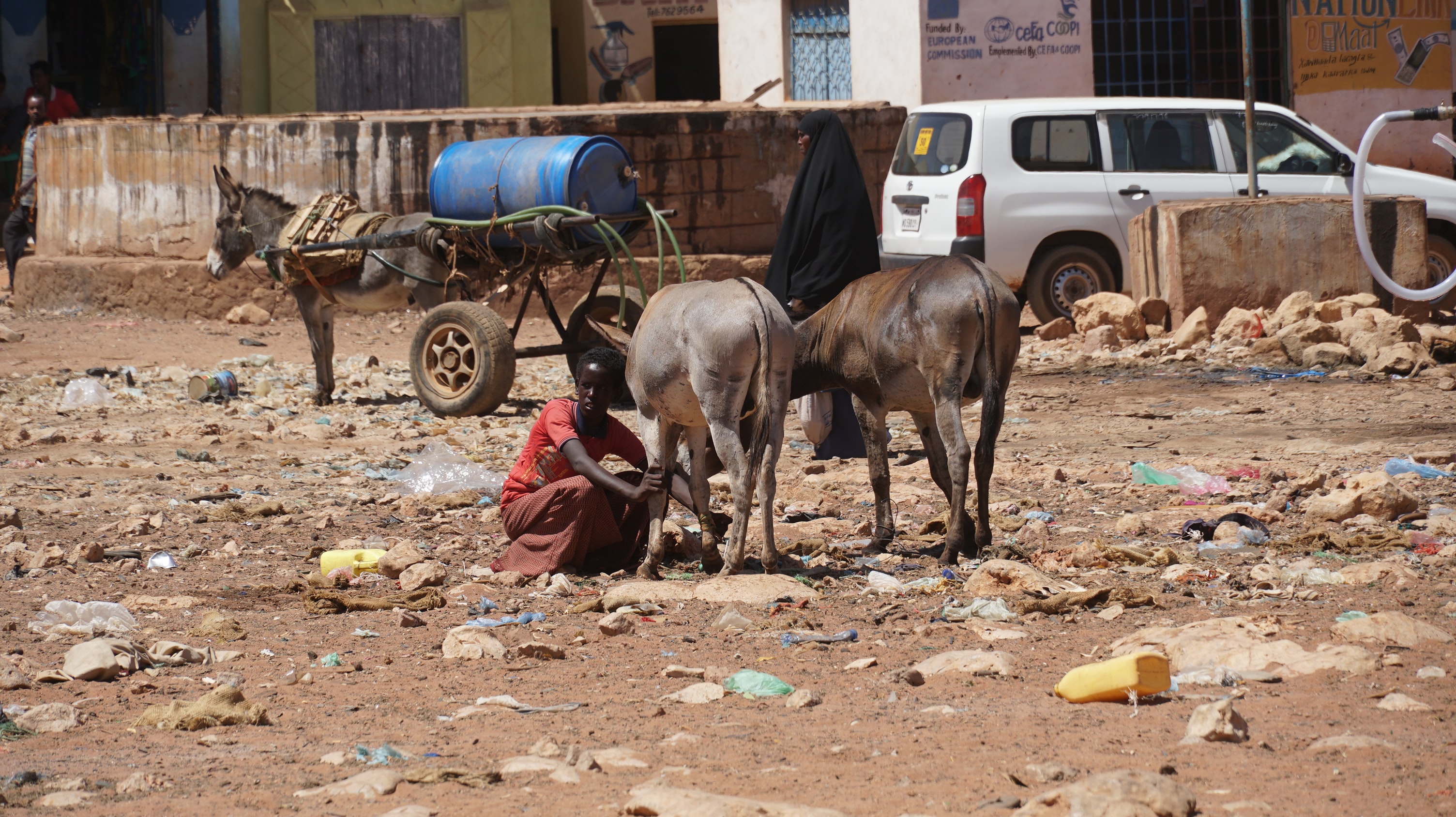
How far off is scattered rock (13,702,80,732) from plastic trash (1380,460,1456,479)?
19.0 feet

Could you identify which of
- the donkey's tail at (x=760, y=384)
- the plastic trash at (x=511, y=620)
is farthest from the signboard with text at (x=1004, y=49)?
the plastic trash at (x=511, y=620)

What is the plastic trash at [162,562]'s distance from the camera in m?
6.06

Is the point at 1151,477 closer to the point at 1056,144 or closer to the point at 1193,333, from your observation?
the point at 1193,333

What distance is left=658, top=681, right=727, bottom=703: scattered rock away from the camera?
4.20 meters

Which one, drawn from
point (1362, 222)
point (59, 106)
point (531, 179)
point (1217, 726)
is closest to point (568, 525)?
point (1217, 726)

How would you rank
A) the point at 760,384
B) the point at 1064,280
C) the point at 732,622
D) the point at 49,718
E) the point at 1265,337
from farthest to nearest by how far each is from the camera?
the point at 1064,280, the point at 1265,337, the point at 760,384, the point at 732,622, the point at 49,718

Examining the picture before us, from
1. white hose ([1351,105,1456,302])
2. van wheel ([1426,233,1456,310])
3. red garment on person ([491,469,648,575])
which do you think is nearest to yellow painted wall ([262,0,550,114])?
van wheel ([1426,233,1456,310])

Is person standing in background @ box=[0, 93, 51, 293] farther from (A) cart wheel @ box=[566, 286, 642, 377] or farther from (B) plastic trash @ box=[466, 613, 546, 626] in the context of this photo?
(B) plastic trash @ box=[466, 613, 546, 626]

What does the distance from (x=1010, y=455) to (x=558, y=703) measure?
4578 millimetres

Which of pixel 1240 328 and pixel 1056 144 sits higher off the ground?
pixel 1056 144

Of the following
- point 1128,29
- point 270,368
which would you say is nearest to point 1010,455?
point 270,368

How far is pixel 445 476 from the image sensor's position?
784cm

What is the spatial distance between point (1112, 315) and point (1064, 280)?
1.07 metres

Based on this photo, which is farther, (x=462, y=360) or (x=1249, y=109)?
(x=1249, y=109)
